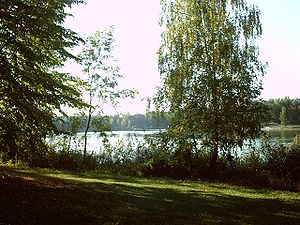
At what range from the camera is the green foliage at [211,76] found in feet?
60.3

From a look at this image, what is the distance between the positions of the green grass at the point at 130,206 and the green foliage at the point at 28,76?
5.56 ft

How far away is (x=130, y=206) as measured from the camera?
1015cm

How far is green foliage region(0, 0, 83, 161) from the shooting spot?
10.3 meters

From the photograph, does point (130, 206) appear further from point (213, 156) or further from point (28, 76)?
point (213, 156)

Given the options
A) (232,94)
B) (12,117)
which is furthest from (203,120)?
(12,117)

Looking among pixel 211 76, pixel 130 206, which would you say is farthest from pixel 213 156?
pixel 130 206

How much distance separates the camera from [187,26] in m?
20.9

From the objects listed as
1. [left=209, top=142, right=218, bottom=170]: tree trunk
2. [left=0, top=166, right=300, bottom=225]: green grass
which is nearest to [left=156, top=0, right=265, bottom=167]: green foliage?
[left=209, top=142, right=218, bottom=170]: tree trunk

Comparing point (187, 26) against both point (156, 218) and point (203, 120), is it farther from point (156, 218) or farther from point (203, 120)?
point (156, 218)

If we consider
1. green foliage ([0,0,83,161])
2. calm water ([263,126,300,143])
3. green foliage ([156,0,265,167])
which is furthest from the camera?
calm water ([263,126,300,143])

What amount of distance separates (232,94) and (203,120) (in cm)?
223

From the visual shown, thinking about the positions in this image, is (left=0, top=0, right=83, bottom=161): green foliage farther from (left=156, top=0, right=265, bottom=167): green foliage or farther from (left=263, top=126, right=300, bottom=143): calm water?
(left=263, top=126, right=300, bottom=143): calm water

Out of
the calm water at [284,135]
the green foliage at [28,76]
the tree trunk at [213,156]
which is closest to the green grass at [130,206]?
the green foliage at [28,76]

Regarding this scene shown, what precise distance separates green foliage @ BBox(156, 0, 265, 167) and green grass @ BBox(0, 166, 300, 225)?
5657 mm
